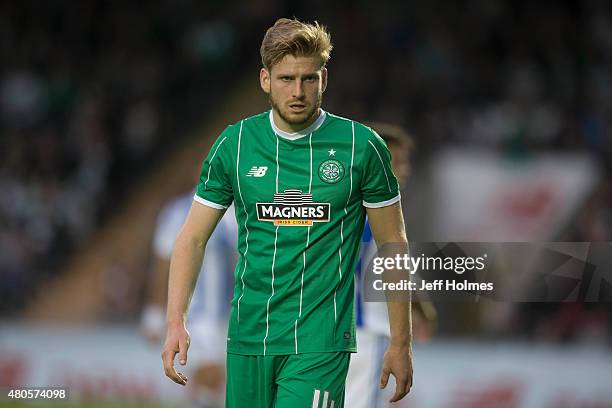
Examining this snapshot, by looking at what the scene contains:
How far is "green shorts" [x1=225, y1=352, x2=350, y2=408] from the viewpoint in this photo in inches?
161

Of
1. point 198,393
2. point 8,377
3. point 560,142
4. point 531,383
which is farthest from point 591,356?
point 8,377

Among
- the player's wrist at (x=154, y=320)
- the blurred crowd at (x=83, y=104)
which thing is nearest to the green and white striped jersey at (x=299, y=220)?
the player's wrist at (x=154, y=320)

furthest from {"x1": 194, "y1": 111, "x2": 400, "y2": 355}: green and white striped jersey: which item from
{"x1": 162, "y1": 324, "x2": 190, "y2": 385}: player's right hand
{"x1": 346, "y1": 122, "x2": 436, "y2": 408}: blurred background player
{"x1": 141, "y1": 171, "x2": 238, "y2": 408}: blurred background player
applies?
{"x1": 141, "y1": 171, "x2": 238, "y2": 408}: blurred background player

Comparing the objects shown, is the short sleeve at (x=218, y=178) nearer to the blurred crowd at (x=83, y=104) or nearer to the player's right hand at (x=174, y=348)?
the player's right hand at (x=174, y=348)

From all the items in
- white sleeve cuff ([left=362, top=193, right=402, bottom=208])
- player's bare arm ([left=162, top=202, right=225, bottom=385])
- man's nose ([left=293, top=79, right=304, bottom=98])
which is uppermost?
man's nose ([left=293, top=79, right=304, bottom=98])

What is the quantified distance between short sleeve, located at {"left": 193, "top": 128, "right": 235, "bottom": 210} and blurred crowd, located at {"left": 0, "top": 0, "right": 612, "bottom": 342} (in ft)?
27.3

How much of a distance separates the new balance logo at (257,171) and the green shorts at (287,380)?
627mm

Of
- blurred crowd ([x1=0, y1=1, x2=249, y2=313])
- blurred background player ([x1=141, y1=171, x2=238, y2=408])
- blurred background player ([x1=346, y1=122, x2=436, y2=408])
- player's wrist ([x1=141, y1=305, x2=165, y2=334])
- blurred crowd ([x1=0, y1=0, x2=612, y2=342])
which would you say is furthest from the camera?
blurred crowd ([x1=0, y1=1, x2=249, y2=313])

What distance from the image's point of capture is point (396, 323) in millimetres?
4164

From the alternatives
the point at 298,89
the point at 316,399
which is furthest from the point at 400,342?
the point at 298,89

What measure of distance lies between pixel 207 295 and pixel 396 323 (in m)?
3.49

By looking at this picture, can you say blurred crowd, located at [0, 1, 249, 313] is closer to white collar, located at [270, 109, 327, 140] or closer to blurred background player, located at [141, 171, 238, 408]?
blurred background player, located at [141, 171, 238, 408]

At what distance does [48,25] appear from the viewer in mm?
15711

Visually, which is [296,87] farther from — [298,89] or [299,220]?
[299,220]
